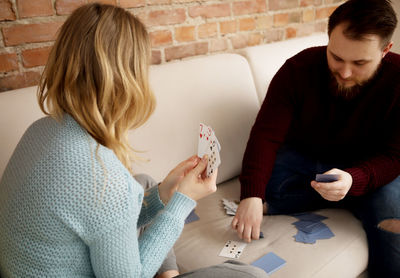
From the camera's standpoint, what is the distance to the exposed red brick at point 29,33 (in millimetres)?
1402

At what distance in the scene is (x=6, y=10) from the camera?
53.7 inches

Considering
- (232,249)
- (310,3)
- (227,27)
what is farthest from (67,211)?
(310,3)

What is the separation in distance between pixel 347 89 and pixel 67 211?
113 cm

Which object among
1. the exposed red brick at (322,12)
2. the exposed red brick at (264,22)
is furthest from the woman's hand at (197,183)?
the exposed red brick at (322,12)

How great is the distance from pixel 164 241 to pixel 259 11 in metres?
1.73

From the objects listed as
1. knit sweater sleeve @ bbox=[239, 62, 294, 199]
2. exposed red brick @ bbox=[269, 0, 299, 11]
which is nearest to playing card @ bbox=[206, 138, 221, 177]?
knit sweater sleeve @ bbox=[239, 62, 294, 199]

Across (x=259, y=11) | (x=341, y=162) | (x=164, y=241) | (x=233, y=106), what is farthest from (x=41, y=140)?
(x=259, y=11)

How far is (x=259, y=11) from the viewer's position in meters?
2.25

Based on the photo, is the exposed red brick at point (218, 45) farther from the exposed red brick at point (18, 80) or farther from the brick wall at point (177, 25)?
the exposed red brick at point (18, 80)

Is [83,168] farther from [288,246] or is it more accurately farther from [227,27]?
[227,27]

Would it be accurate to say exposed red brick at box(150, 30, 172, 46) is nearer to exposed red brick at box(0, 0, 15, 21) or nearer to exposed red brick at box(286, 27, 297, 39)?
exposed red brick at box(0, 0, 15, 21)

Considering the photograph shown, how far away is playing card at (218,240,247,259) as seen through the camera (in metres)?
1.22

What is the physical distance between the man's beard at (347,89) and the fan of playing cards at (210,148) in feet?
2.04

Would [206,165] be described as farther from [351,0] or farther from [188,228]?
[351,0]
